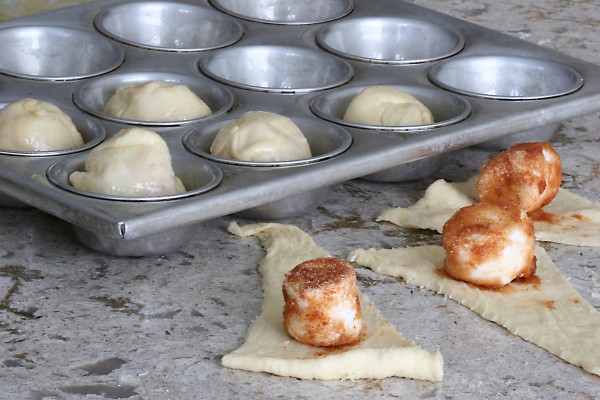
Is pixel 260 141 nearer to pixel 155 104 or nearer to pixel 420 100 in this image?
pixel 155 104

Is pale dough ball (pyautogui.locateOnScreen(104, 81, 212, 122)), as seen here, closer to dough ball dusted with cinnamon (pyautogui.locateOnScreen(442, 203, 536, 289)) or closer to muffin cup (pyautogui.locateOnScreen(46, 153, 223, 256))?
muffin cup (pyautogui.locateOnScreen(46, 153, 223, 256))

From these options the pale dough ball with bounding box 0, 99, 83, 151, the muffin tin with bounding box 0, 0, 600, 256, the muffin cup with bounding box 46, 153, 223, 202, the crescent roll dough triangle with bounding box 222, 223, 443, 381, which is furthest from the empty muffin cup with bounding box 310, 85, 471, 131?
the crescent roll dough triangle with bounding box 222, 223, 443, 381

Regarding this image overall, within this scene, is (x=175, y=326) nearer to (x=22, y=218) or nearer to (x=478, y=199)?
(x=22, y=218)

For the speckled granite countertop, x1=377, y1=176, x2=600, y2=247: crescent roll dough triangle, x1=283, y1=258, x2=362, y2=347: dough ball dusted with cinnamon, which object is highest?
x1=283, y1=258, x2=362, y2=347: dough ball dusted with cinnamon

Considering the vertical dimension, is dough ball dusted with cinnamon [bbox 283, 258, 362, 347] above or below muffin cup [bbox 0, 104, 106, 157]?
below

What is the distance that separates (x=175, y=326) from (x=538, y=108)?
1.28m

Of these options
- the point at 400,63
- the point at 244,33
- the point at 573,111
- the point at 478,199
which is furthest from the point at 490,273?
the point at 244,33

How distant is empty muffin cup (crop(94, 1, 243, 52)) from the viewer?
11.6 ft

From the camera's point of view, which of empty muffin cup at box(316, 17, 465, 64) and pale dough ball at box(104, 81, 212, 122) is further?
empty muffin cup at box(316, 17, 465, 64)

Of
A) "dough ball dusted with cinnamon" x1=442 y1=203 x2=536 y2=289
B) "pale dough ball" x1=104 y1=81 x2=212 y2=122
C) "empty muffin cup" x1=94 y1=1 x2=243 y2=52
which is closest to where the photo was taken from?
"dough ball dusted with cinnamon" x1=442 y1=203 x2=536 y2=289

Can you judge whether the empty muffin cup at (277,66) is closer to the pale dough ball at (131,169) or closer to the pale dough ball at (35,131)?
the pale dough ball at (35,131)

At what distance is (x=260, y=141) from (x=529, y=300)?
0.73m

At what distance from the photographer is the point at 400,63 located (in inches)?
126

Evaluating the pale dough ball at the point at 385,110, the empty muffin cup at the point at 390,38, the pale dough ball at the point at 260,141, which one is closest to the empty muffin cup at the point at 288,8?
the empty muffin cup at the point at 390,38
